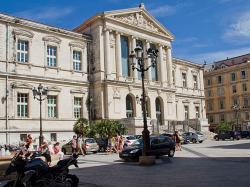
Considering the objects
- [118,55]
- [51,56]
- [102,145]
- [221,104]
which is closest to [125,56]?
[118,55]

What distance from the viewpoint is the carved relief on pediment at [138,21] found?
39.5 metres

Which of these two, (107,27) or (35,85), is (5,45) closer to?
(35,85)

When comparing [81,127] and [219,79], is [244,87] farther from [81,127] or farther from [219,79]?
[81,127]

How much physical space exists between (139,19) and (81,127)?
60.2 ft

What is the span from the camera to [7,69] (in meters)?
29.9

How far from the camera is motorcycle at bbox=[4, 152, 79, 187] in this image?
8016mm

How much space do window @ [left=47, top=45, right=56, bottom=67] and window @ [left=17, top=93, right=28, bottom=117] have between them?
16.4 feet

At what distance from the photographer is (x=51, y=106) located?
33.1 metres

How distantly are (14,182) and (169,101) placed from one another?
37380 millimetres

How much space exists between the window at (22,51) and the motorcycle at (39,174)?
82.0 feet

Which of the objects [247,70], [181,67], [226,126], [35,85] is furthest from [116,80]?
[247,70]

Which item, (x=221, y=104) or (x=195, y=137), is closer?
(x=195, y=137)

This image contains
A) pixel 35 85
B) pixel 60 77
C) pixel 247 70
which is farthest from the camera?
pixel 247 70

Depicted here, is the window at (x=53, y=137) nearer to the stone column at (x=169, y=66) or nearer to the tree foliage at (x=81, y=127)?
the tree foliage at (x=81, y=127)
